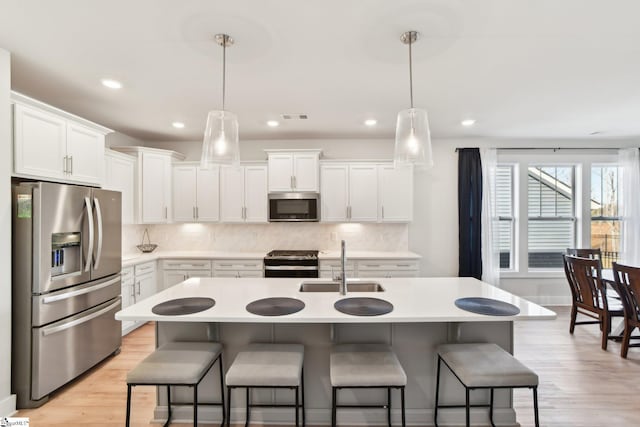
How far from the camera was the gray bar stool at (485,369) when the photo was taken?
164 centimetres

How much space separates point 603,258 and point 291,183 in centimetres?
507

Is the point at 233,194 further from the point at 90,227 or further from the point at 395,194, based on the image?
the point at 395,194

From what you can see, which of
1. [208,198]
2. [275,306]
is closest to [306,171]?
[208,198]

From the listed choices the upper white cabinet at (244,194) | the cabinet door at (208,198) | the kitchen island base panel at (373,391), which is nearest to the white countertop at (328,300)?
the kitchen island base panel at (373,391)

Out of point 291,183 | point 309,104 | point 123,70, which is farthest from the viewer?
point 291,183

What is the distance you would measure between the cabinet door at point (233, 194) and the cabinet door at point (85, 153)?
160cm

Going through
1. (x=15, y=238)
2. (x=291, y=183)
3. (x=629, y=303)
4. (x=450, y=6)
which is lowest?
(x=629, y=303)

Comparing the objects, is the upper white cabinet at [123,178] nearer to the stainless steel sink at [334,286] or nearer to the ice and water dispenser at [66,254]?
the ice and water dispenser at [66,254]

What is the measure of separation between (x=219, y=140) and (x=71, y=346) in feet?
7.01

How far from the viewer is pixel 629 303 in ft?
9.78

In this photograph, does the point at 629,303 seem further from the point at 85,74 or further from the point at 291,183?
the point at 85,74

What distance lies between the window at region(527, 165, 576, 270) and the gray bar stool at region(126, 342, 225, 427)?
5056 mm

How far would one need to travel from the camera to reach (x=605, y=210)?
4.82m

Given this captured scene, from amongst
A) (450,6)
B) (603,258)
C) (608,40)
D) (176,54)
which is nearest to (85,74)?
(176,54)
